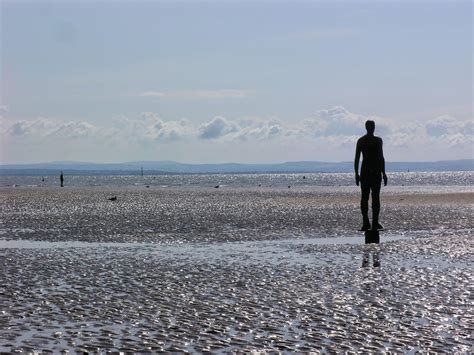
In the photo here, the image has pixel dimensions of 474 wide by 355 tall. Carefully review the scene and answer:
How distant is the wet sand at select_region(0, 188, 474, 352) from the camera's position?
10133 mm

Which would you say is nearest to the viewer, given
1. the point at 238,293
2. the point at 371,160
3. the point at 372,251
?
the point at 238,293

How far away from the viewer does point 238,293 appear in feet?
45.8

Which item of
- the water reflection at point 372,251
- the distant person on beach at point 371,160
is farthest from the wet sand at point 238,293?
the distant person on beach at point 371,160

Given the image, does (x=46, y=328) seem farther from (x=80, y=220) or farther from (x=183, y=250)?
(x=80, y=220)

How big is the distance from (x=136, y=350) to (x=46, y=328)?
2.10m

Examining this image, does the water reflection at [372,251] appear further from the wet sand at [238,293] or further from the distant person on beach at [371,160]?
the distant person on beach at [371,160]

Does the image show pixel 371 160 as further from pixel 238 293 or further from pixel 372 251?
A: pixel 238 293

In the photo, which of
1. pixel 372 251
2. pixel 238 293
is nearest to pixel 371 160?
pixel 372 251

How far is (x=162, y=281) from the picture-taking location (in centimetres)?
1575

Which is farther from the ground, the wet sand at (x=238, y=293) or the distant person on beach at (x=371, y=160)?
the distant person on beach at (x=371, y=160)

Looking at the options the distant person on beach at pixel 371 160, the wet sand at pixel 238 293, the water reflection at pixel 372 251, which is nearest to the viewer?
the wet sand at pixel 238 293

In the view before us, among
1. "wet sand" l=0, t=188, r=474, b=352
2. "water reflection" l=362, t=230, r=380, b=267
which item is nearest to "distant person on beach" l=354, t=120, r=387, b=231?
"water reflection" l=362, t=230, r=380, b=267

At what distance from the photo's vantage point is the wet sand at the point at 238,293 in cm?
1013

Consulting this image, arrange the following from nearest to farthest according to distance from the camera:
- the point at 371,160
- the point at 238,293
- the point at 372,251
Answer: the point at 238,293 → the point at 372,251 → the point at 371,160
